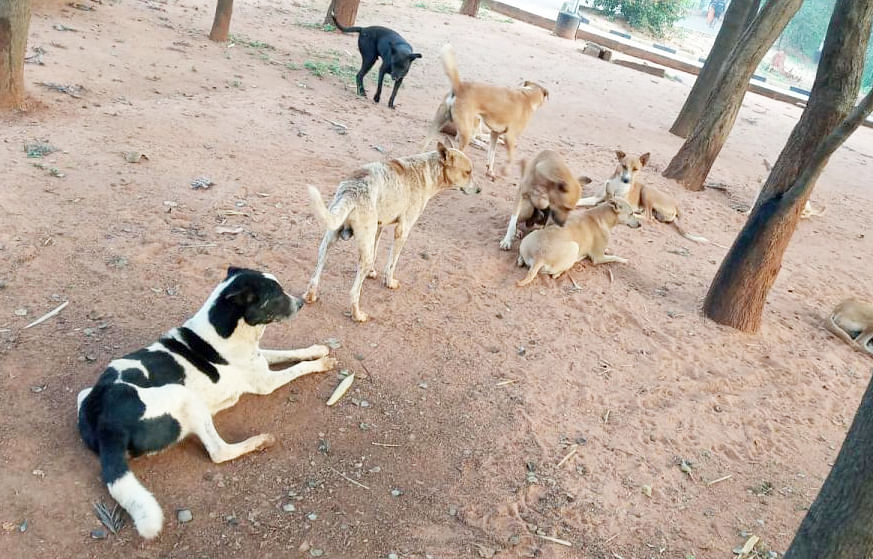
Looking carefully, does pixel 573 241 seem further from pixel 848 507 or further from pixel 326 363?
pixel 848 507

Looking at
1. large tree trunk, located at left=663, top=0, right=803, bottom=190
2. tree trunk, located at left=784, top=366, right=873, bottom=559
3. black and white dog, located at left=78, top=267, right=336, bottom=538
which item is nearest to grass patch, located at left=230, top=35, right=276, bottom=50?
large tree trunk, located at left=663, top=0, right=803, bottom=190

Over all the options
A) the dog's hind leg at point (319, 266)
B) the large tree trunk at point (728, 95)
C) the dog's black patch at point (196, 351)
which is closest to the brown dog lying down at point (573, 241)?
the dog's hind leg at point (319, 266)

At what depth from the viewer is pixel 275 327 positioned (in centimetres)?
513

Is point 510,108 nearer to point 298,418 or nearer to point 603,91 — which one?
point 298,418

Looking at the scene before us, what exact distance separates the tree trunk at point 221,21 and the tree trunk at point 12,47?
16.4 feet

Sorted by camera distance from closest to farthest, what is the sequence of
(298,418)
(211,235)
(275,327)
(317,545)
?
(317,545), (298,418), (275,327), (211,235)

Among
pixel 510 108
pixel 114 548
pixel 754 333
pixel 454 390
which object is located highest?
pixel 510 108

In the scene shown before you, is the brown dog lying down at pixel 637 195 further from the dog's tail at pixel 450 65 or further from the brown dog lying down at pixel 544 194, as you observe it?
the dog's tail at pixel 450 65

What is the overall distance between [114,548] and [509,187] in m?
6.94

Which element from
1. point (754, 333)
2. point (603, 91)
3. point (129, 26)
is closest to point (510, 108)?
point (754, 333)

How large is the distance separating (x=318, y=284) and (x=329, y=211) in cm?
100

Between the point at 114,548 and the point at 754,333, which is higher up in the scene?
the point at 754,333

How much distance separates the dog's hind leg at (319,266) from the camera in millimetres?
5262

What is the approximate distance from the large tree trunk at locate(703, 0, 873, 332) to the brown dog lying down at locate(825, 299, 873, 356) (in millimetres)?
1080
